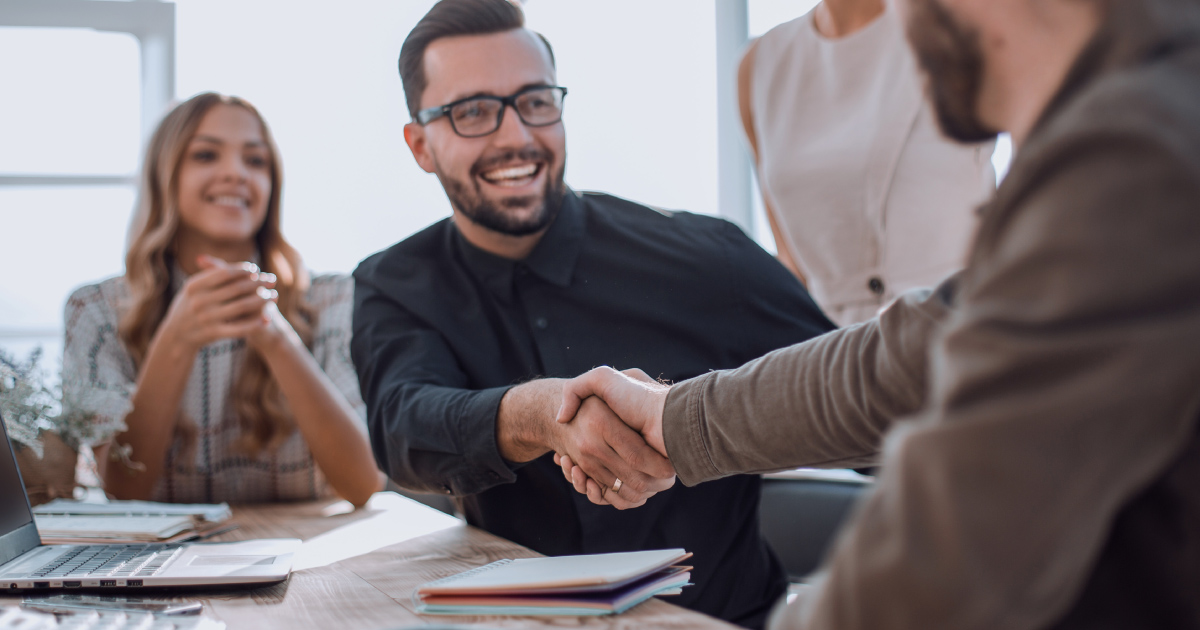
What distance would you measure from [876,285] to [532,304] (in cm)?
55

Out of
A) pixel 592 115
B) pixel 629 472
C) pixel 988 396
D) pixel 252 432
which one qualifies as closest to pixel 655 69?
pixel 592 115

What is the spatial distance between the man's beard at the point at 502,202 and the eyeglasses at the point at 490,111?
44mm

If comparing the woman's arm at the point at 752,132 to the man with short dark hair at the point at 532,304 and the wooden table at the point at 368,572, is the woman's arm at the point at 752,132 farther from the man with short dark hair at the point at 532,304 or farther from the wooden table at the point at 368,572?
the wooden table at the point at 368,572

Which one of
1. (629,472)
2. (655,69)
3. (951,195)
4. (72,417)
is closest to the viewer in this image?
(629,472)

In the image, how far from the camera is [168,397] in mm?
1637

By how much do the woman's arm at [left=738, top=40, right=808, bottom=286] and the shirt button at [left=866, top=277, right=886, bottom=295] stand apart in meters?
0.22

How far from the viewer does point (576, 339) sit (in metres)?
1.29

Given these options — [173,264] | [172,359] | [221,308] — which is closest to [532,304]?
[221,308]

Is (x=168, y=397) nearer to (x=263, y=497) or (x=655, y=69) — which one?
(x=263, y=497)

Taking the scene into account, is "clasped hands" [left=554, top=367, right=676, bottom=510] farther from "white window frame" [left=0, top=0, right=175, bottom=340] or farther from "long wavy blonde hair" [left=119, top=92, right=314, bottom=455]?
"white window frame" [left=0, top=0, right=175, bottom=340]

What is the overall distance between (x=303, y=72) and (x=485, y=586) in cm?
115

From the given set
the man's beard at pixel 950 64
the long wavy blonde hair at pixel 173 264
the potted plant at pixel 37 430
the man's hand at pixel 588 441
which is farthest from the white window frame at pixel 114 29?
A: the man's beard at pixel 950 64

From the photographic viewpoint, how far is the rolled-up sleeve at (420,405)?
1101mm

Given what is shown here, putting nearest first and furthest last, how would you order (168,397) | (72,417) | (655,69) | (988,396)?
(988,396)
(72,417)
(655,69)
(168,397)
